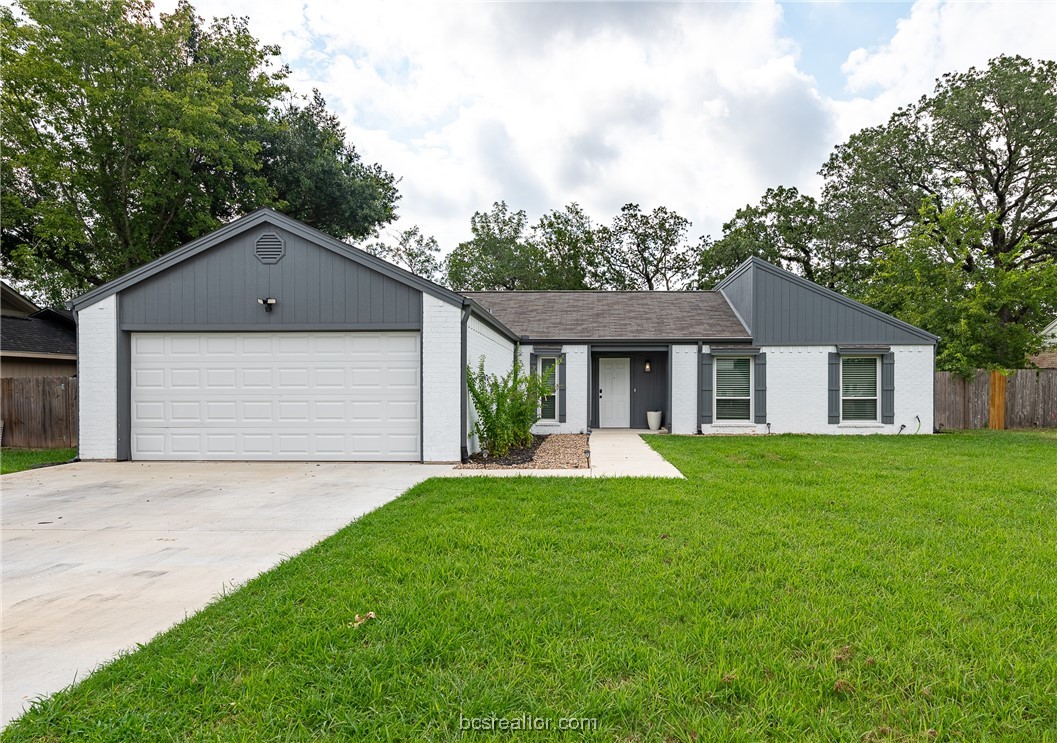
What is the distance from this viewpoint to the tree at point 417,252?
32844 millimetres

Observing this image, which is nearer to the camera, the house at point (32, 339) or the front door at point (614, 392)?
the house at point (32, 339)

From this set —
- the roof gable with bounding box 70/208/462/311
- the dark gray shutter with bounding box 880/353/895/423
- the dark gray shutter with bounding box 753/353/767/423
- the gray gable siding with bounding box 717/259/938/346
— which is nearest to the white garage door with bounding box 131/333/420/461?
the roof gable with bounding box 70/208/462/311

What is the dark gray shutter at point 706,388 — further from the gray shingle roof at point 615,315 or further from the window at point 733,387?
the gray shingle roof at point 615,315

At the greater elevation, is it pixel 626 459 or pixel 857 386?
pixel 857 386

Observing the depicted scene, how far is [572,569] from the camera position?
342 cm

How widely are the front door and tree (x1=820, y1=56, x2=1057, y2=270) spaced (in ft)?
43.3

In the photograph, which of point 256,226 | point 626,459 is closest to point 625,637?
point 626,459

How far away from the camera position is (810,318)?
12.2 m

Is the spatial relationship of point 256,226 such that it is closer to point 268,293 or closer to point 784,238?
point 268,293

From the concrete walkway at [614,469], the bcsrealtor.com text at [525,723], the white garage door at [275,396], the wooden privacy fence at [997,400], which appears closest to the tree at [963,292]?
the wooden privacy fence at [997,400]

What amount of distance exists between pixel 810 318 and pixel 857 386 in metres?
2.02

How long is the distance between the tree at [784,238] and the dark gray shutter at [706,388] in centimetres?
1423

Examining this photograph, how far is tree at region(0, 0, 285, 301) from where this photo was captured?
14.2 metres

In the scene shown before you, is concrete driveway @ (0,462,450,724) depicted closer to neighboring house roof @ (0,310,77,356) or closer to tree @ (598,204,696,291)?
neighboring house roof @ (0,310,77,356)
